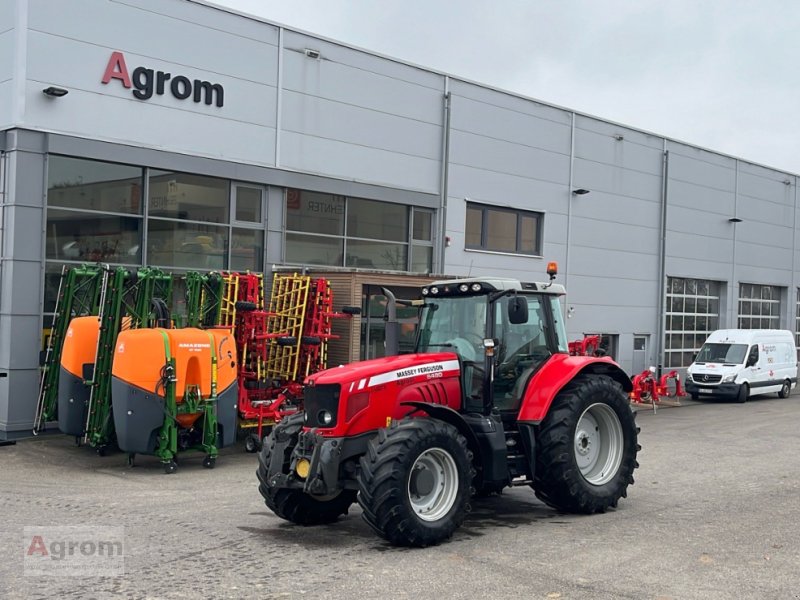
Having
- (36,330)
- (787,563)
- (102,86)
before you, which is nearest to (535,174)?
(102,86)

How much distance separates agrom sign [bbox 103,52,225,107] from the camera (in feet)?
47.4

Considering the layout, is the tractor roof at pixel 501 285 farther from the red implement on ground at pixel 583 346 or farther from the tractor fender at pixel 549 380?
the red implement on ground at pixel 583 346

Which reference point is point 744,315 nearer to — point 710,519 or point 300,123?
point 300,123

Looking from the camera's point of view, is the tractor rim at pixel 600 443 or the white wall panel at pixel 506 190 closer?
the tractor rim at pixel 600 443

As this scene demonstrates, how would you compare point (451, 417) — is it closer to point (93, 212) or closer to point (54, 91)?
point (93, 212)

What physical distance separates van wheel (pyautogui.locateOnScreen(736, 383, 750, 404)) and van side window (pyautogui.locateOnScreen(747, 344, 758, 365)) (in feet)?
2.33

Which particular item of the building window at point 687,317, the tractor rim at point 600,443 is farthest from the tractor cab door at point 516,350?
the building window at point 687,317

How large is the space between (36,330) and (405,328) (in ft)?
19.3

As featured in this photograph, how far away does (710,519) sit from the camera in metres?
8.97

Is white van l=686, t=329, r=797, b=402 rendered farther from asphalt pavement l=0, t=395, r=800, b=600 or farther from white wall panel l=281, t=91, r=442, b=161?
asphalt pavement l=0, t=395, r=800, b=600

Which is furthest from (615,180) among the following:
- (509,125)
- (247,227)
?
(247,227)

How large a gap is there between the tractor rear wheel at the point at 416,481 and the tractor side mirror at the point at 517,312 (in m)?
1.23

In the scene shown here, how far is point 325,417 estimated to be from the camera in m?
7.89

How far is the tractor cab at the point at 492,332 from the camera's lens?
8.67 meters
